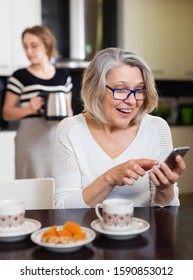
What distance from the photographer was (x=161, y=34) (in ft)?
13.8

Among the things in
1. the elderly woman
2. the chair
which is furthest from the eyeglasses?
the chair

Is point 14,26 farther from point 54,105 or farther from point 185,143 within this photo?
point 185,143

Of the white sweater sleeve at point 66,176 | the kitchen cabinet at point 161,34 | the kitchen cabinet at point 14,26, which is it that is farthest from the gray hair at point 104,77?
the kitchen cabinet at point 161,34

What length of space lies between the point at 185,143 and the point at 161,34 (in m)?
1.07

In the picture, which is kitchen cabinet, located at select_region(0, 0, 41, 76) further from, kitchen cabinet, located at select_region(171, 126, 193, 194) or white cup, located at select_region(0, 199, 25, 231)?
white cup, located at select_region(0, 199, 25, 231)

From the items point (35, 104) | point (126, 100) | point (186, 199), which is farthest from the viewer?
point (186, 199)

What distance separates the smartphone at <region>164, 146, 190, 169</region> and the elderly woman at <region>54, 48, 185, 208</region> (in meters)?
0.13

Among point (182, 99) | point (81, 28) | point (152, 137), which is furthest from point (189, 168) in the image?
point (152, 137)

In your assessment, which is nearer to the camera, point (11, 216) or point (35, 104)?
point (11, 216)

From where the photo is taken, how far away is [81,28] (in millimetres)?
3898

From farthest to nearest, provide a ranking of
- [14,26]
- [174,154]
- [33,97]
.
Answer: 1. [14,26]
2. [33,97]
3. [174,154]

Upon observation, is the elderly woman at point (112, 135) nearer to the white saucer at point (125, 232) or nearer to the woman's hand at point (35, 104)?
the white saucer at point (125, 232)

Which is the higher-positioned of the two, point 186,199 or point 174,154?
point 174,154

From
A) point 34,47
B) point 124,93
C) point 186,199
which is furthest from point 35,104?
point 186,199
